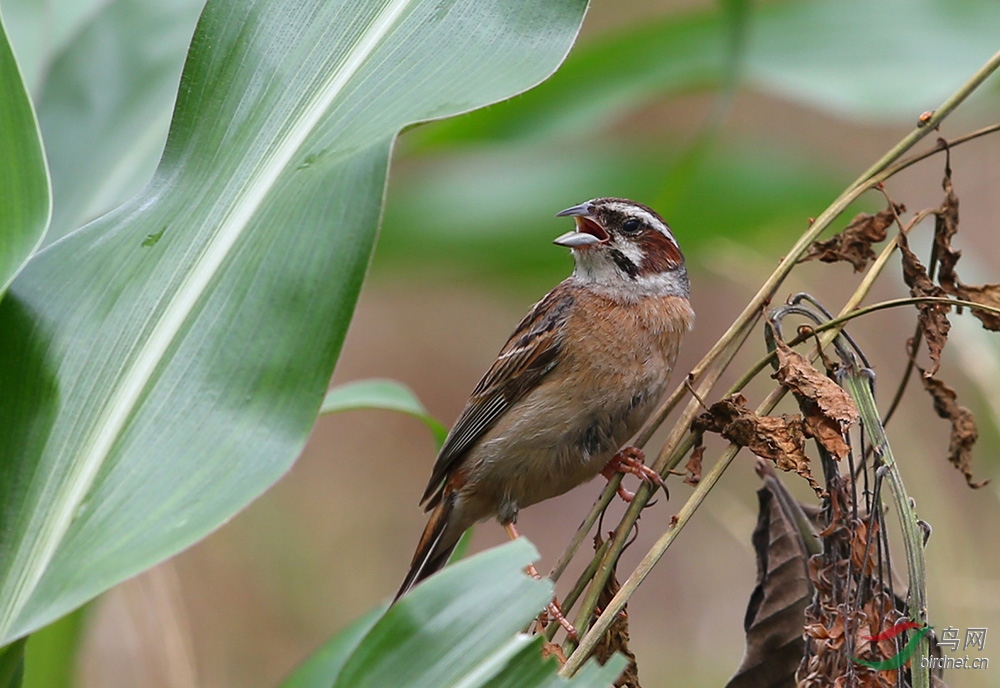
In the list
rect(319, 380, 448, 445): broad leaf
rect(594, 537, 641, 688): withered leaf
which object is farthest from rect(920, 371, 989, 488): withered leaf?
rect(319, 380, 448, 445): broad leaf

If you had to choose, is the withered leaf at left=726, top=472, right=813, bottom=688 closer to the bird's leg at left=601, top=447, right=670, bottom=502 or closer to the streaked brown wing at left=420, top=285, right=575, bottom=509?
the bird's leg at left=601, top=447, right=670, bottom=502

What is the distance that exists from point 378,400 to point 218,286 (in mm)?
968

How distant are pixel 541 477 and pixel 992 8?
7.68ft

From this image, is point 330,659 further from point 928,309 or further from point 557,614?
point 928,309

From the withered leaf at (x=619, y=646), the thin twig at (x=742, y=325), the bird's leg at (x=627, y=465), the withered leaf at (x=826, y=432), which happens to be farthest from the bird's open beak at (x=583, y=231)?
the withered leaf at (x=619, y=646)

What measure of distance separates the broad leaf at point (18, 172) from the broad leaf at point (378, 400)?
100 cm

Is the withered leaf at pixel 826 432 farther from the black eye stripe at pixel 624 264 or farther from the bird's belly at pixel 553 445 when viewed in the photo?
the black eye stripe at pixel 624 264

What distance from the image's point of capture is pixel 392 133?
1944mm

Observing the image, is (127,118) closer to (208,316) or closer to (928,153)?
(208,316)

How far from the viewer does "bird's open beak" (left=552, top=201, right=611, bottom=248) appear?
132 inches

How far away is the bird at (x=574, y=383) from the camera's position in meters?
3.22

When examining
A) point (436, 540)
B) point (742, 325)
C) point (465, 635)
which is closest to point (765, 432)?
point (742, 325)

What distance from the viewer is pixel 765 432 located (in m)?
1.91

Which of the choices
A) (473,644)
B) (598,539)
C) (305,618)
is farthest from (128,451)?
(305,618)
